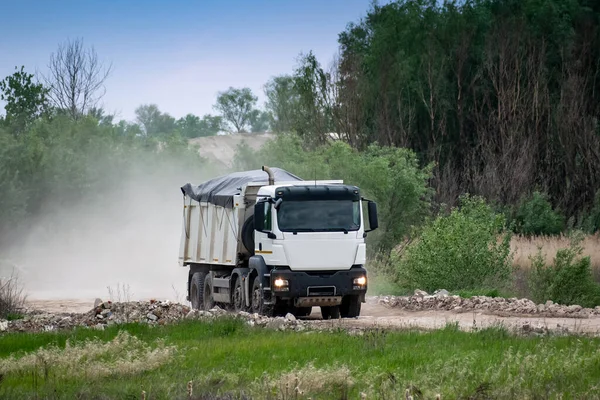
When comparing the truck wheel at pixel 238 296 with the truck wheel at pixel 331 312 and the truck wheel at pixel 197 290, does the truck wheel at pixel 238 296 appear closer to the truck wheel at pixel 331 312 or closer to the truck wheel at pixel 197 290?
the truck wheel at pixel 331 312

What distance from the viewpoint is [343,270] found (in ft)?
81.4

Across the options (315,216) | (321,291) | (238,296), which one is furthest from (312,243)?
(238,296)

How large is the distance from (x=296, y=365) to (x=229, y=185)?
1428 cm

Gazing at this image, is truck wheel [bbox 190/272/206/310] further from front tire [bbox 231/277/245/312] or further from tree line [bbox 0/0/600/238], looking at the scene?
tree line [bbox 0/0/600/238]

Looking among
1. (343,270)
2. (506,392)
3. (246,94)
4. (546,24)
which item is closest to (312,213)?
(343,270)

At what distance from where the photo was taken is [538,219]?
188ft

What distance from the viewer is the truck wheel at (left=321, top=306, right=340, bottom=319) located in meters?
26.3

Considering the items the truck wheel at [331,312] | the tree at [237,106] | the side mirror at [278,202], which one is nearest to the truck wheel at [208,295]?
the truck wheel at [331,312]

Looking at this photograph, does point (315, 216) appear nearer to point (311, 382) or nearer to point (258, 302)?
point (258, 302)

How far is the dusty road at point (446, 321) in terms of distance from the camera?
68.5 feet

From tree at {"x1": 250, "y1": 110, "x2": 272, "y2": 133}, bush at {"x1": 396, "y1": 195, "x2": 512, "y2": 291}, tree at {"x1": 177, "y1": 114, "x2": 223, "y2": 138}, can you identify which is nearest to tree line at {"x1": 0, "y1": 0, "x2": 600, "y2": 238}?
bush at {"x1": 396, "y1": 195, "x2": 512, "y2": 291}

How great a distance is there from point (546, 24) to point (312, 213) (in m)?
48.2

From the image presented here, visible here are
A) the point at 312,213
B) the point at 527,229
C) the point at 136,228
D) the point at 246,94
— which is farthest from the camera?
the point at 246,94

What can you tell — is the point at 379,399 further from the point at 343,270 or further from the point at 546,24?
the point at 546,24
